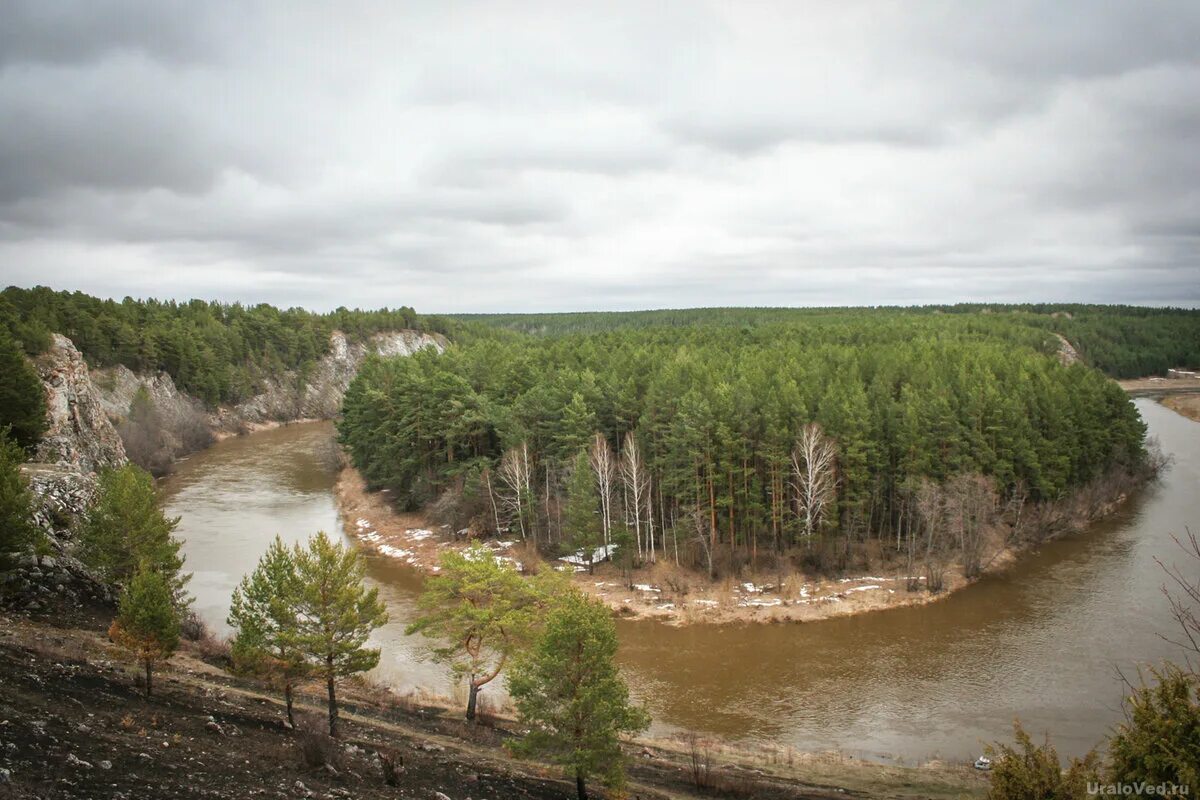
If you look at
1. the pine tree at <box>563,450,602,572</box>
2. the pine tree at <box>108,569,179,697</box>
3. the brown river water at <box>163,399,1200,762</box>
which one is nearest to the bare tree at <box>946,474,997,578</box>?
the brown river water at <box>163,399,1200,762</box>

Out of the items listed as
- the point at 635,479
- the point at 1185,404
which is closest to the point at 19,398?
the point at 635,479

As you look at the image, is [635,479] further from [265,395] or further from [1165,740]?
[265,395]

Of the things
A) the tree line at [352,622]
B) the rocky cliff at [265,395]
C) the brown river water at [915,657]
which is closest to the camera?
the tree line at [352,622]

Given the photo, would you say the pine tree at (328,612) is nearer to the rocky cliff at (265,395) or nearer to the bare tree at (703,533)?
the bare tree at (703,533)

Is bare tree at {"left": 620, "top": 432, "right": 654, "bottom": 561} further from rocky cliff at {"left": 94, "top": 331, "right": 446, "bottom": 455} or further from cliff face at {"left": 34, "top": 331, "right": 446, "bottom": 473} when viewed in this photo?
rocky cliff at {"left": 94, "top": 331, "right": 446, "bottom": 455}

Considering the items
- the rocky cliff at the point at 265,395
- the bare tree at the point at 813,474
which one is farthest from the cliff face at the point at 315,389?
the bare tree at the point at 813,474
